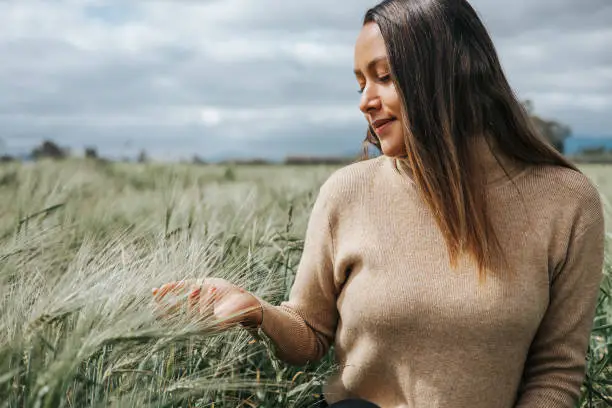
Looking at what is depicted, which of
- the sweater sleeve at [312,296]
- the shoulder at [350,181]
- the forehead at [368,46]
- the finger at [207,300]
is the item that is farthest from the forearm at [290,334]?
the forehead at [368,46]

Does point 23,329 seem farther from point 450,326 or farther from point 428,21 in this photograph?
point 428,21

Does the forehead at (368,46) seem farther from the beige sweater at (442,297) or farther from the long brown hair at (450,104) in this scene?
the beige sweater at (442,297)

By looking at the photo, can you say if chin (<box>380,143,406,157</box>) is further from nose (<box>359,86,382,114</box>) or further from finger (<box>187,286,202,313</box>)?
finger (<box>187,286,202,313</box>)

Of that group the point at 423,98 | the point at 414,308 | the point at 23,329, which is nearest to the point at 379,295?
the point at 414,308

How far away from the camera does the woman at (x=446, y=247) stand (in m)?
1.29

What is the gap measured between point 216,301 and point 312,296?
0.79 feet

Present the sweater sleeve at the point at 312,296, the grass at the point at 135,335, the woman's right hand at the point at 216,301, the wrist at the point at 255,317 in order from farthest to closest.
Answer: the sweater sleeve at the point at 312,296
the wrist at the point at 255,317
the woman's right hand at the point at 216,301
the grass at the point at 135,335

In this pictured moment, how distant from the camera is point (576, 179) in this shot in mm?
1357

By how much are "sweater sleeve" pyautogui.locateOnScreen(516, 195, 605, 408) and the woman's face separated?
36 centimetres

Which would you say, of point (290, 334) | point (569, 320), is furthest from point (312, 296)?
point (569, 320)

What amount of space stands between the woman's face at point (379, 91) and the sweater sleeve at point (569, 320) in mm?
362

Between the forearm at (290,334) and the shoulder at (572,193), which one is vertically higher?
the shoulder at (572,193)

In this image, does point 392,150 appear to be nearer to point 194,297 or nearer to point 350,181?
point 350,181

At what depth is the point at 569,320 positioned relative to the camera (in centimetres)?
133
